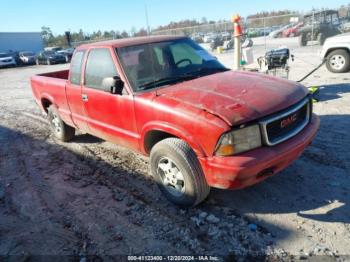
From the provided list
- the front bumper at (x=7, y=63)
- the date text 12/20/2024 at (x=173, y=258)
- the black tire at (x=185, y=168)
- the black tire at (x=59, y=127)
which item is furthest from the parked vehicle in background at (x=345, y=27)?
the front bumper at (x=7, y=63)

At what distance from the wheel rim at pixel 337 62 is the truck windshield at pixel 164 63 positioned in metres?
6.80

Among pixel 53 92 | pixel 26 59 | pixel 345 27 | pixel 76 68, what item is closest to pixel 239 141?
pixel 76 68

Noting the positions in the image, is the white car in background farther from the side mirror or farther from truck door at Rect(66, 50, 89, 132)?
the side mirror

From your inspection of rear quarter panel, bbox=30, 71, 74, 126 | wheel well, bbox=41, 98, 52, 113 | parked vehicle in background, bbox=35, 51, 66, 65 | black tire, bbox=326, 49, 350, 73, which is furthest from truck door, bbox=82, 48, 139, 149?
parked vehicle in background, bbox=35, 51, 66, 65

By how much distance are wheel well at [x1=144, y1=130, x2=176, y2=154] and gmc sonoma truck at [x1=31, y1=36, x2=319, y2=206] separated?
1 cm

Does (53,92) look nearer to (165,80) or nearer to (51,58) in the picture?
(165,80)

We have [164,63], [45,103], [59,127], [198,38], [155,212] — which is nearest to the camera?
[155,212]

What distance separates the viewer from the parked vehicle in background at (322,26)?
62.0ft

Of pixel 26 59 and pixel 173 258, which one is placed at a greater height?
pixel 26 59

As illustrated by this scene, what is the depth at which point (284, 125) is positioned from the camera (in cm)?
316

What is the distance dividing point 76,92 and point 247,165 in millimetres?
3104

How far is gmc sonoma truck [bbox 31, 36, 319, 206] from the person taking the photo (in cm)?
291

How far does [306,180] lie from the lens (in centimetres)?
385

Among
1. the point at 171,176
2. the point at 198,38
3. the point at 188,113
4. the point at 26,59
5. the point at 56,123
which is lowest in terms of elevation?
the point at 171,176
